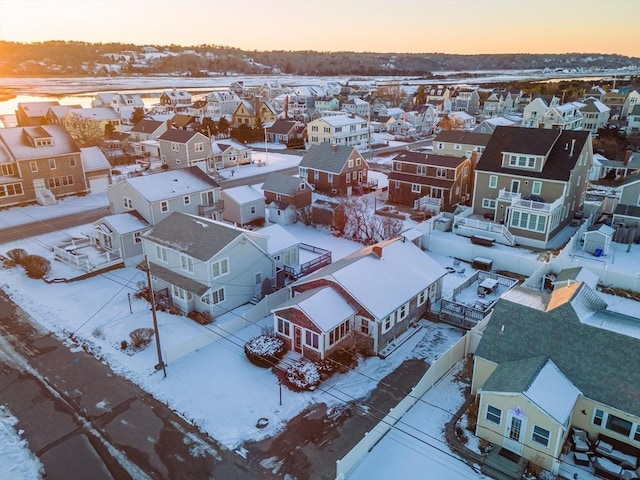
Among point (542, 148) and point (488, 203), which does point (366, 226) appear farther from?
point (542, 148)

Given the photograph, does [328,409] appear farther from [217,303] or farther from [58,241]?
[58,241]

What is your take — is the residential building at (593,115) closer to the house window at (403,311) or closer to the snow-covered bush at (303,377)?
the house window at (403,311)

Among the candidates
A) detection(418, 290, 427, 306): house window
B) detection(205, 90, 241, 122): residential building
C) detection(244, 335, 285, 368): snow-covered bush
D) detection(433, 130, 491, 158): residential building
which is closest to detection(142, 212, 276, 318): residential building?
detection(244, 335, 285, 368): snow-covered bush

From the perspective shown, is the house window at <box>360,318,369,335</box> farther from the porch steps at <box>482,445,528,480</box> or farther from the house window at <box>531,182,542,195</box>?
the house window at <box>531,182,542,195</box>

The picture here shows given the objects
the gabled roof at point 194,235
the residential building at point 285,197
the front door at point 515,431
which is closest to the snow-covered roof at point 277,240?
the gabled roof at point 194,235

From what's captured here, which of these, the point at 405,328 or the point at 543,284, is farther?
the point at 543,284

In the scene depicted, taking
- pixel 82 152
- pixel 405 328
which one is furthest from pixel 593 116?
pixel 82 152

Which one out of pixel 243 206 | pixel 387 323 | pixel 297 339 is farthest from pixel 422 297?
pixel 243 206
